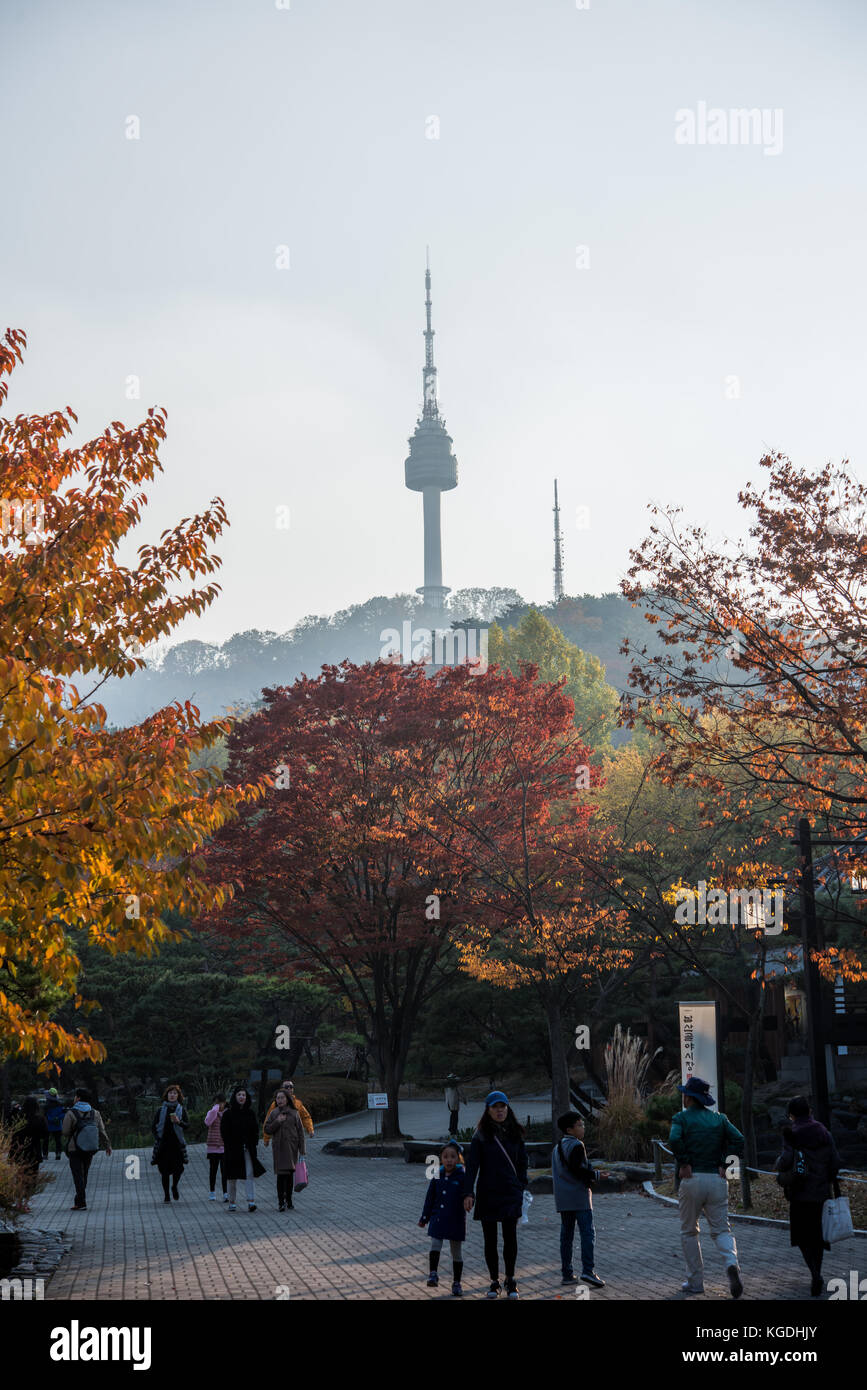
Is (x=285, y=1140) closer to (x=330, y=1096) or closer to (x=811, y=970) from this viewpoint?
(x=811, y=970)

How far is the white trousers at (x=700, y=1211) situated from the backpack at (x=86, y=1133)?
9670 millimetres

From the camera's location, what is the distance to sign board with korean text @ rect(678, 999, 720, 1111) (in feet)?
53.5

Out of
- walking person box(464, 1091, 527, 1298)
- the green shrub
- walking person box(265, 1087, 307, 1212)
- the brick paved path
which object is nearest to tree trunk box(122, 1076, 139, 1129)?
the green shrub

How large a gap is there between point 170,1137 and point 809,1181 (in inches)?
415

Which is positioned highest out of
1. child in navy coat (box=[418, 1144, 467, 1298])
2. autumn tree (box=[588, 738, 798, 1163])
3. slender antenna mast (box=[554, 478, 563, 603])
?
slender antenna mast (box=[554, 478, 563, 603])

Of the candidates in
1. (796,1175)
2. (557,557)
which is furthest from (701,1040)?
(557,557)

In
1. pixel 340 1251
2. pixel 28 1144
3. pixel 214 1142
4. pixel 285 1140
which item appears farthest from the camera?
pixel 214 1142

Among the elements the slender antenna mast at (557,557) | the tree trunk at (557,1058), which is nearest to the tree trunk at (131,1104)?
the tree trunk at (557,1058)

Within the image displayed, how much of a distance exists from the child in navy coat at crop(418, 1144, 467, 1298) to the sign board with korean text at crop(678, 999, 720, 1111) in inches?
253

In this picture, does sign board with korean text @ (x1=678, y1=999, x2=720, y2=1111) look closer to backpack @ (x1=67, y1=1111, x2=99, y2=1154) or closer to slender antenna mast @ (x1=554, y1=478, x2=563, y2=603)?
backpack @ (x1=67, y1=1111, x2=99, y2=1154)

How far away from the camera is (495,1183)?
10.2m
